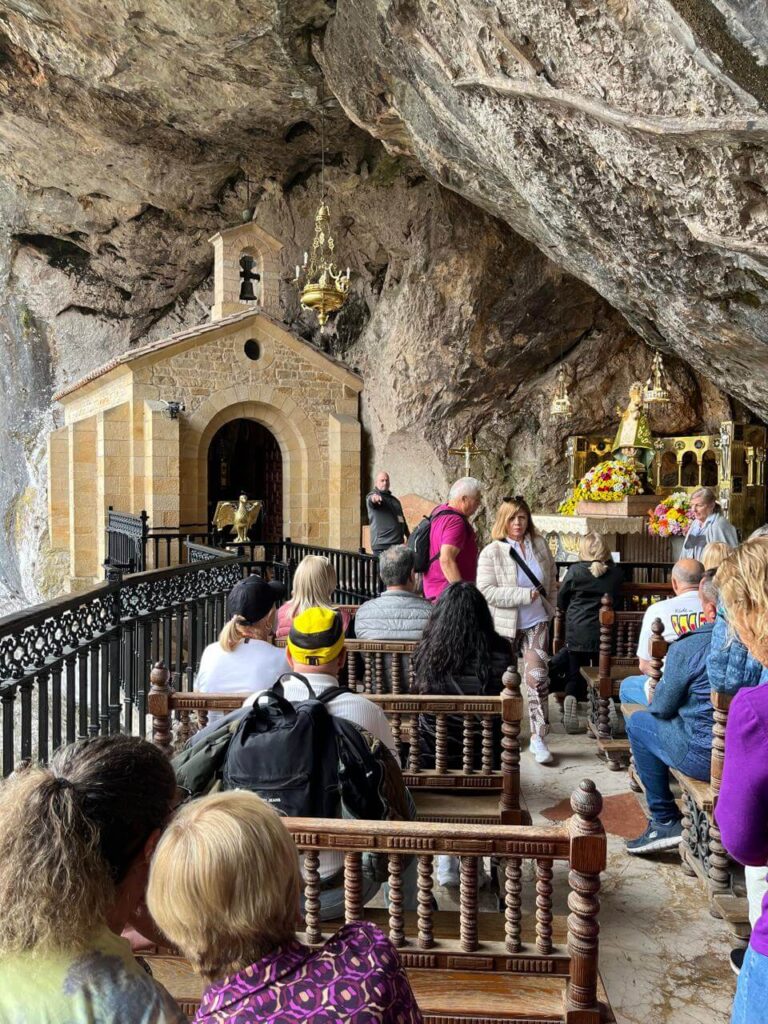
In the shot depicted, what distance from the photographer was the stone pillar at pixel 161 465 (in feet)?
45.2

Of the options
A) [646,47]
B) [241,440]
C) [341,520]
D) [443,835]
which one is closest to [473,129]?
[646,47]

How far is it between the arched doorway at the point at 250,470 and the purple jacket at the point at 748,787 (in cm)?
1540

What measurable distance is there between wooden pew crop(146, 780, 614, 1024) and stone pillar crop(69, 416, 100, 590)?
49.2 feet

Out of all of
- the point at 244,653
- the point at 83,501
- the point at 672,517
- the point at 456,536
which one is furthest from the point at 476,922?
the point at 83,501

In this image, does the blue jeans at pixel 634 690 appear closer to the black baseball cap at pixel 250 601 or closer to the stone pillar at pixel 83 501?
the black baseball cap at pixel 250 601

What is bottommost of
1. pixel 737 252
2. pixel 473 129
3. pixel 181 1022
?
pixel 181 1022

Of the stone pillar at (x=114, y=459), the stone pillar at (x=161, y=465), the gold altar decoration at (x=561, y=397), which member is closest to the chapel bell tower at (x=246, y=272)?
the stone pillar at (x=161, y=465)

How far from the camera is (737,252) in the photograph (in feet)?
19.2

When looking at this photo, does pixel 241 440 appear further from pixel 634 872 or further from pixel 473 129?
pixel 634 872

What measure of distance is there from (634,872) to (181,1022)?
3.10 m

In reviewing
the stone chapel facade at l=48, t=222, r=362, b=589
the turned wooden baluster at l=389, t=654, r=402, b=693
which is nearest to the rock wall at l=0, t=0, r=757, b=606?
the stone chapel facade at l=48, t=222, r=362, b=589

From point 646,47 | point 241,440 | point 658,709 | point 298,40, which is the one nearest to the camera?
point 658,709

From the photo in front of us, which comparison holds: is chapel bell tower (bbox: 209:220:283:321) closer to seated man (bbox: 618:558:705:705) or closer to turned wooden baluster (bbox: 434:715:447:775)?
seated man (bbox: 618:558:705:705)

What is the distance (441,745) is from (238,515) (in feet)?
38.3
